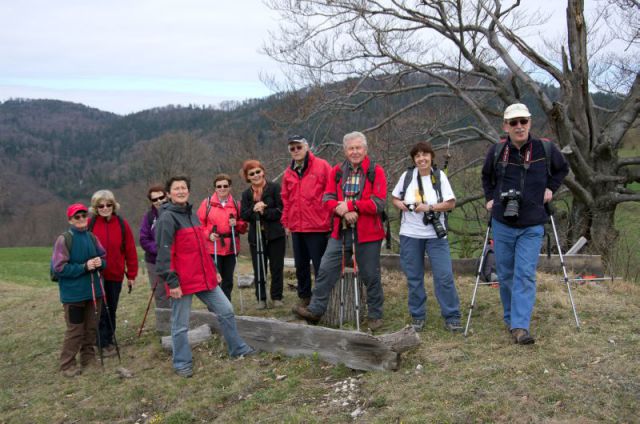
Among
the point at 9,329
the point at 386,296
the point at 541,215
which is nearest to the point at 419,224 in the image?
the point at 541,215

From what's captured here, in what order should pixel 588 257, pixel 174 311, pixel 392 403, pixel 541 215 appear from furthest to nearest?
pixel 588 257 → pixel 174 311 → pixel 541 215 → pixel 392 403

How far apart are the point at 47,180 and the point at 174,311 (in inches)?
3873

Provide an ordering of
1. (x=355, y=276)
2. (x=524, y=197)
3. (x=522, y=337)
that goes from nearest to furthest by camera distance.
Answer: (x=522, y=337)
(x=524, y=197)
(x=355, y=276)

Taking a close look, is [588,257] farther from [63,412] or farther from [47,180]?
[47,180]

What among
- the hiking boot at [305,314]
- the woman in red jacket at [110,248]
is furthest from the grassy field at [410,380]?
the hiking boot at [305,314]

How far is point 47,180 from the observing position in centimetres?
9362

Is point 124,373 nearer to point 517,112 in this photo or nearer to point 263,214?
point 263,214

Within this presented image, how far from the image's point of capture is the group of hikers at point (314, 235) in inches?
208

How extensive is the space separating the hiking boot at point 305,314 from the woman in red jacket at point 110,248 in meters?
2.08

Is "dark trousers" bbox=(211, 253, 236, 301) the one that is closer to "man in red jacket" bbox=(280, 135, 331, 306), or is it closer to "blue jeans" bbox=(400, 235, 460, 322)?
"man in red jacket" bbox=(280, 135, 331, 306)

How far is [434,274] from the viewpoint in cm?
593

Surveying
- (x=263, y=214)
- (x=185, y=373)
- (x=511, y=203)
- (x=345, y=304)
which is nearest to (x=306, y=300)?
(x=345, y=304)

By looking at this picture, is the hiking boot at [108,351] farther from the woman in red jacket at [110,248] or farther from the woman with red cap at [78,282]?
the woman with red cap at [78,282]

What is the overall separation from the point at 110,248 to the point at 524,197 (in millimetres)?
4692
